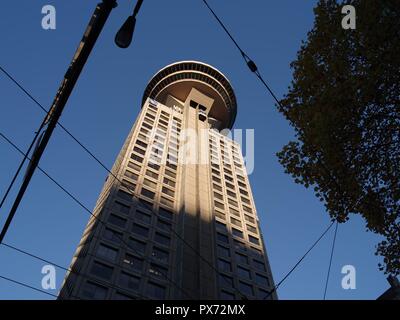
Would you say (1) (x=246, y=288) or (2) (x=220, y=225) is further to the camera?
(2) (x=220, y=225)

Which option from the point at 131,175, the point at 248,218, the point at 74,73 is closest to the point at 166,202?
the point at 131,175

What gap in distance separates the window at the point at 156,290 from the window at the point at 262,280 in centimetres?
1166

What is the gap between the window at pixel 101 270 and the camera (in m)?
30.7

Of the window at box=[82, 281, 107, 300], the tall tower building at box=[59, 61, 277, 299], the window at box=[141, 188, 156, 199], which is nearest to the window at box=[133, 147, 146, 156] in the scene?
the tall tower building at box=[59, 61, 277, 299]

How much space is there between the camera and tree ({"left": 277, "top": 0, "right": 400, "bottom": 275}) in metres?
11.8

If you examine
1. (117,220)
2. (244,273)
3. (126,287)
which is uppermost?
(117,220)

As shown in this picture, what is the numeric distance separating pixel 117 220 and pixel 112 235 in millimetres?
2413

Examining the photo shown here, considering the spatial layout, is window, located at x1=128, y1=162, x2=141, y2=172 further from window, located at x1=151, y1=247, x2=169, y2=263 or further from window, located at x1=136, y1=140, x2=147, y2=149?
window, located at x1=151, y1=247, x2=169, y2=263

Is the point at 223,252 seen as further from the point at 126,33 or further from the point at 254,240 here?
the point at 126,33

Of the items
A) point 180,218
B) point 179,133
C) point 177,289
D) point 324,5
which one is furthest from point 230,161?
point 324,5

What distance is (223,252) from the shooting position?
41500 mm

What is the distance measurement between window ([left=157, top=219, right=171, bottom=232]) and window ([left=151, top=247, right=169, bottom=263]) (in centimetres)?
A: 349

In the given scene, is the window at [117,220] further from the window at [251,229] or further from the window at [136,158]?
the window at [251,229]
